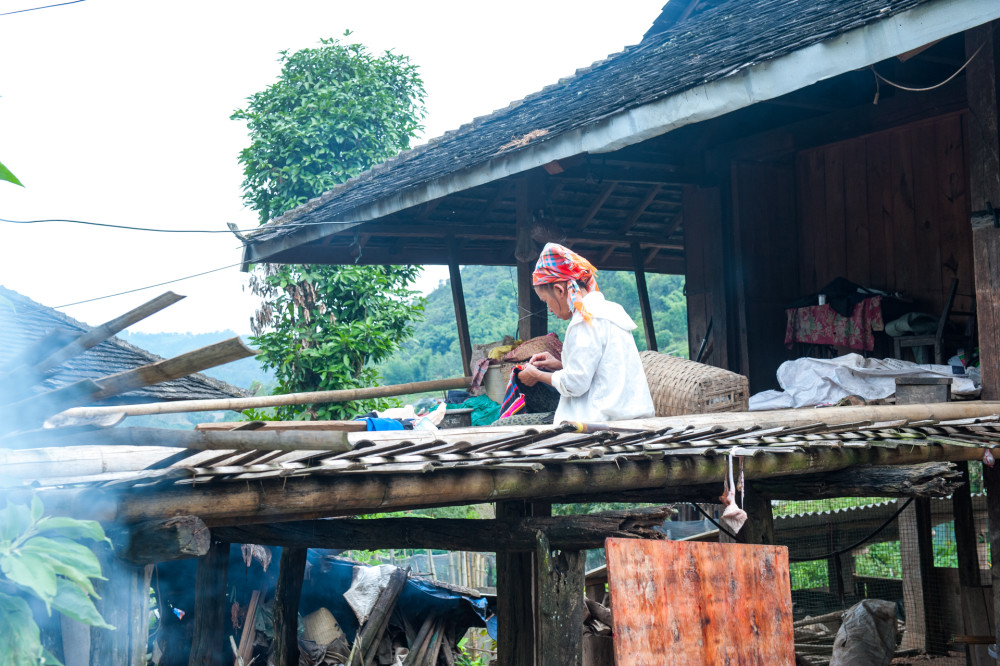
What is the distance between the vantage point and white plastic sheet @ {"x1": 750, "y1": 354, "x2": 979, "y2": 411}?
646 cm

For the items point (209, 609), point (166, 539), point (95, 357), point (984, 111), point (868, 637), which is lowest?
point (868, 637)

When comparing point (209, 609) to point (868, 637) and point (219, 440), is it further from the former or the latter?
point (868, 637)

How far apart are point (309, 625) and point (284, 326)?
6749 mm

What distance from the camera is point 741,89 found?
4922 millimetres

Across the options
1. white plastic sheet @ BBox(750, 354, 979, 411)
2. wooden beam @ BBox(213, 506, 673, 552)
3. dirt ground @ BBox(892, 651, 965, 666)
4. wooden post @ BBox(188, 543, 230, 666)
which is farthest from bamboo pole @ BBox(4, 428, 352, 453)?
dirt ground @ BBox(892, 651, 965, 666)

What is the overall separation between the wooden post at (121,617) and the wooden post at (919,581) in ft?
25.9

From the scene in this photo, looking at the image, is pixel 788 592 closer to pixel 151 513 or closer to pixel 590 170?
pixel 151 513

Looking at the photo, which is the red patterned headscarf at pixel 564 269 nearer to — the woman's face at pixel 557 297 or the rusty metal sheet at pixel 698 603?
the woman's face at pixel 557 297

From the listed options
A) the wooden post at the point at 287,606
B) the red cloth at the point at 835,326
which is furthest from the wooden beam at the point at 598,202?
the wooden post at the point at 287,606

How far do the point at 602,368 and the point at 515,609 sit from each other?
1.72 metres

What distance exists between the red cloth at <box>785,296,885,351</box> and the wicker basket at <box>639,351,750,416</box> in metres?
2.01

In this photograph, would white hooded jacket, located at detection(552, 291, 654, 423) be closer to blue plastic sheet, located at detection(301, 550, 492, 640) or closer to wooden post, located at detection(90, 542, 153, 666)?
wooden post, located at detection(90, 542, 153, 666)

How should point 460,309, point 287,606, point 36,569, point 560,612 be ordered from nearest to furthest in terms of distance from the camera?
1. point 36,569
2. point 560,612
3. point 287,606
4. point 460,309

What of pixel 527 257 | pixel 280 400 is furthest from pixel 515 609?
pixel 527 257
